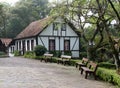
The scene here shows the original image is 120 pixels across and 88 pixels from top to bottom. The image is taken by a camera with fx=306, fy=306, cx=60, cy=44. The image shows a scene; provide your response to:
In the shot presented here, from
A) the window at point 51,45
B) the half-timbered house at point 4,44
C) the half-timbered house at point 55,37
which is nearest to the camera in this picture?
the half-timbered house at point 55,37

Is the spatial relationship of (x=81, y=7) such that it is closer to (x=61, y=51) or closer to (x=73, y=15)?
(x=73, y=15)

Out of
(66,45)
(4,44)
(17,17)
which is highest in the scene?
(17,17)

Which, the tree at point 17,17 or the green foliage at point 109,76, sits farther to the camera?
the tree at point 17,17

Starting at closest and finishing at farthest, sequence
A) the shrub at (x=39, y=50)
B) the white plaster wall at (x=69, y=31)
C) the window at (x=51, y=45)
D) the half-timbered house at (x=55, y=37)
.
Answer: the shrub at (x=39, y=50) < the half-timbered house at (x=55, y=37) < the window at (x=51, y=45) < the white plaster wall at (x=69, y=31)

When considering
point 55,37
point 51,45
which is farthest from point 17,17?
point 51,45

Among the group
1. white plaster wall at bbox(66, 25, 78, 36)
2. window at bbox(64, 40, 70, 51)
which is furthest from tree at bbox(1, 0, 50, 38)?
window at bbox(64, 40, 70, 51)

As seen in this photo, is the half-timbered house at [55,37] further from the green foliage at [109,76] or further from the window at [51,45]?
the green foliage at [109,76]

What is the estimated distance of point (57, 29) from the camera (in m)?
43.5

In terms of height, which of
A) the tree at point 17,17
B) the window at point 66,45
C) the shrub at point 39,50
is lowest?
the shrub at point 39,50

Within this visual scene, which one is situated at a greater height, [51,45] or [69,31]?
[69,31]

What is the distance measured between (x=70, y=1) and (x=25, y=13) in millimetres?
42064

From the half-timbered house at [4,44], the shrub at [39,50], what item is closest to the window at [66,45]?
the shrub at [39,50]

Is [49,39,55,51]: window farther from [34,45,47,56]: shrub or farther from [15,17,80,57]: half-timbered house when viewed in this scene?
[34,45,47,56]: shrub

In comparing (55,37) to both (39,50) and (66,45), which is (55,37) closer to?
(66,45)
